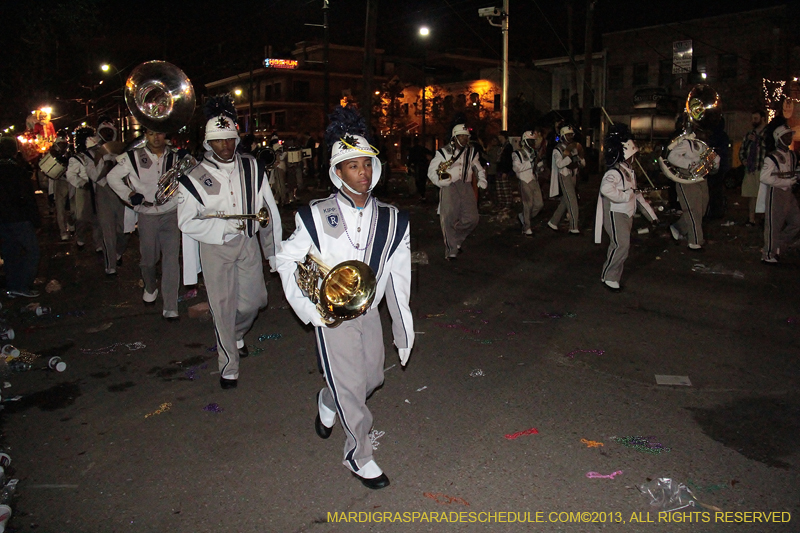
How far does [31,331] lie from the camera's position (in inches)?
279

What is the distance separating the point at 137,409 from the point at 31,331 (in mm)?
3068

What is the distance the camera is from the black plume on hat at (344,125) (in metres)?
3.77

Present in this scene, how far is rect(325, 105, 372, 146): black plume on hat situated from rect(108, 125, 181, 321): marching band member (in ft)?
12.3

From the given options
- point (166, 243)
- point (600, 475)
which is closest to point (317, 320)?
point (600, 475)

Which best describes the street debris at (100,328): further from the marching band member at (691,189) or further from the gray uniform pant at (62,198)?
the marching band member at (691,189)

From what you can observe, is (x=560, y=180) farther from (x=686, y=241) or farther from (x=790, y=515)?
(x=790, y=515)

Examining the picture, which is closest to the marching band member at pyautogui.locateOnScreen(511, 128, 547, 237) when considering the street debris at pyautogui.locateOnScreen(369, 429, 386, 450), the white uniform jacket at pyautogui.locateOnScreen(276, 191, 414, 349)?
the street debris at pyautogui.locateOnScreen(369, 429, 386, 450)

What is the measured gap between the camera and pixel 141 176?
7.21 m

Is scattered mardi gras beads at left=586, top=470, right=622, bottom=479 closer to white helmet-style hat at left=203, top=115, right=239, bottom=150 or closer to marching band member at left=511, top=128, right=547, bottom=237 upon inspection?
white helmet-style hat at left=203, top=115, right=239, bottom=150

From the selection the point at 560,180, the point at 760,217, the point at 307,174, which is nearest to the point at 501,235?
the point at 560,180

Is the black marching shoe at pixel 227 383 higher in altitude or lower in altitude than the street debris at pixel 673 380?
lower

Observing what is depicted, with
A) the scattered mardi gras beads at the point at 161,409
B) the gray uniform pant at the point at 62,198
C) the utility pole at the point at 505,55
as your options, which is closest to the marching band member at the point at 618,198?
the scattered mardi gras beads at the point at 161,409

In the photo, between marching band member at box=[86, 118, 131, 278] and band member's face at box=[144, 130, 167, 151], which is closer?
band member's face at box=[144, 130, 167, 151]

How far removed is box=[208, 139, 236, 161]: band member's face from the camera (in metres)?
5.21
